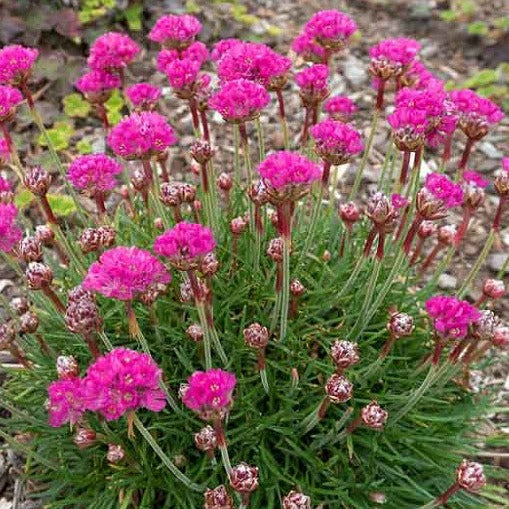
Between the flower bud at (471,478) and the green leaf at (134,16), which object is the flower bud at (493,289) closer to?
the flower bud at (471,478)

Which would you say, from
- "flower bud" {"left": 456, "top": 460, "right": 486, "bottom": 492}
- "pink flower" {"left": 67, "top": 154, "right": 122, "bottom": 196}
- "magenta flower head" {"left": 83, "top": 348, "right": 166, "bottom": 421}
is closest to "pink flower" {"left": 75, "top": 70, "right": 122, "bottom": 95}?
"pink flower" {"left": 67, "top": 154, "right": 122, "bottom": 196}

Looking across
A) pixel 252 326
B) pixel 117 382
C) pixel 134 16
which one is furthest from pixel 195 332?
pixel 134 16

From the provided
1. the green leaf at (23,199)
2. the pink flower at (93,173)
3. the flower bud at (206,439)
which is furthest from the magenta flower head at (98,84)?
the flower bud at (206,439)

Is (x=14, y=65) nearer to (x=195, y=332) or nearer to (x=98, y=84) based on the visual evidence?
(x=98, y=84)

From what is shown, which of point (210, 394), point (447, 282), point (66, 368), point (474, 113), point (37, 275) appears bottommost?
point (447, 282)

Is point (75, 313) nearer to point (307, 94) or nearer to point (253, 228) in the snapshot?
point (253, 228)

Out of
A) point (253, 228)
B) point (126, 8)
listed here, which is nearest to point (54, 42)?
point (126, 8)
